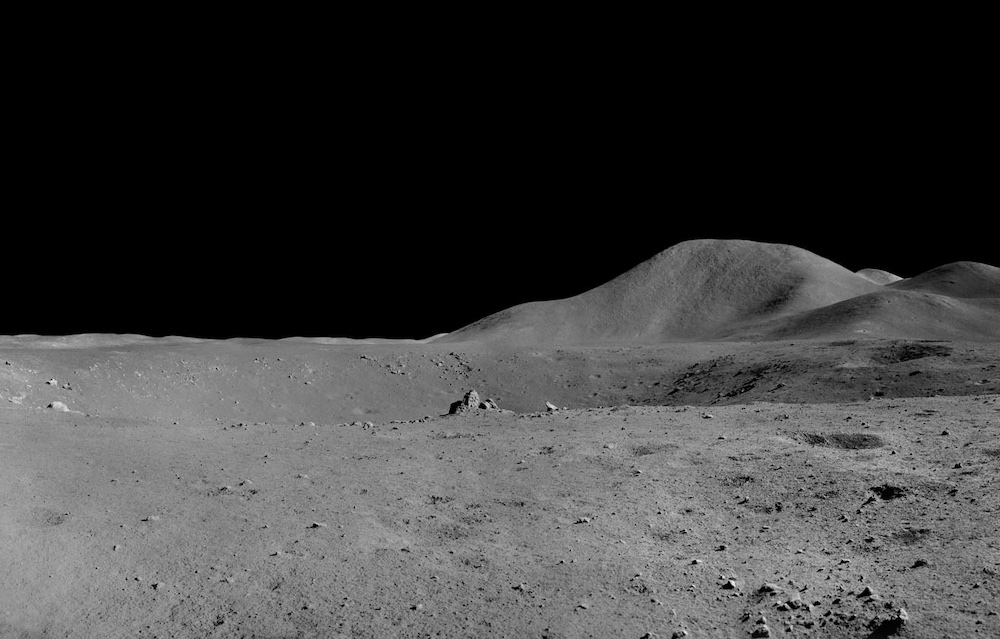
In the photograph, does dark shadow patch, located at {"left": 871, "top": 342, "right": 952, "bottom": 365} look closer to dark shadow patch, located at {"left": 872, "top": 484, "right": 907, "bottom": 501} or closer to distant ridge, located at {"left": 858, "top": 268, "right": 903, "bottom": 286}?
dark shadow patch, located at {"left": 872, "top": 484, "right": 907, "bottom": 501}

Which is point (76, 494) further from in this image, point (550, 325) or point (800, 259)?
point (800, 259)

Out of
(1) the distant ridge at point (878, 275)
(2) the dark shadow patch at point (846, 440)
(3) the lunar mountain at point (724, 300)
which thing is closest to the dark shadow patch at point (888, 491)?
(2) the dark shadow patch at point (846, 440)

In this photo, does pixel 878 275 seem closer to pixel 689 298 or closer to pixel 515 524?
pixel 689 298

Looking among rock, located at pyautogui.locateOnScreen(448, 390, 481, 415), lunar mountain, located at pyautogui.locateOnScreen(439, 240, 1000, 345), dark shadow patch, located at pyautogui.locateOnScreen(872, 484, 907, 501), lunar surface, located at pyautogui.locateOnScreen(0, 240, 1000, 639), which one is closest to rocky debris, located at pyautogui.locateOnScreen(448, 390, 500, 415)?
rock, located at pyautogui.locateOnScreen(448, 390, 481, 415)

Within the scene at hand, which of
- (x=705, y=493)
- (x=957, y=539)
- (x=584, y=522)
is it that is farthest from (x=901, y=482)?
(x=584, y=522)

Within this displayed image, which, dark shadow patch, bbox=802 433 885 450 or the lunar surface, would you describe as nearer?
the lunar surface

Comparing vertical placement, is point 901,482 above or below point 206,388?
above

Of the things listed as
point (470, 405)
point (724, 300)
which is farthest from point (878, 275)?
point (470, 405)

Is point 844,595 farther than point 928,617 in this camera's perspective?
Yes
